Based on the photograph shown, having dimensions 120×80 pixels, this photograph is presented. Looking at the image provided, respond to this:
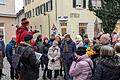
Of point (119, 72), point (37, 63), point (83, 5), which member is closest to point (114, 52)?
point (119, 72)

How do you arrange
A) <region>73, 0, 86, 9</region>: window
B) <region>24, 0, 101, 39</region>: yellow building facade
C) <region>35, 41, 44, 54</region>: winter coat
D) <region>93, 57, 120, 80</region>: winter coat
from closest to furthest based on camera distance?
<region>93, 57, 120, 80</region>: winter coat, <region>35, 41, 44, 54</region>: winter coat, <region>24, 0, 101, 39</region>: yellow building facade, <region>73, 0, 86, 9</region>: window

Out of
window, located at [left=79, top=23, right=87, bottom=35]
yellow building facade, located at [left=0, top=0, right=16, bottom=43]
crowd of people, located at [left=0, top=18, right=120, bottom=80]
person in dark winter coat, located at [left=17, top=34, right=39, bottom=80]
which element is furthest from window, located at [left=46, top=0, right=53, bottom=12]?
person in dark winter coat, located at [left=17, top=34, right=39, bottom=80]

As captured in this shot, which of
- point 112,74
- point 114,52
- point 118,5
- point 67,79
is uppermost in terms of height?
point 118,5

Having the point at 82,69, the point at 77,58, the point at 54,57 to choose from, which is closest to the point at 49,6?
the point at 54,57

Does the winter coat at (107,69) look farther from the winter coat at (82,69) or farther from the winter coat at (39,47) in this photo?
the winter coat at (39,47)

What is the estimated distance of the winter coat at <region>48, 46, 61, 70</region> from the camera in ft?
41.9

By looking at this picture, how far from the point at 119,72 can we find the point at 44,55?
7.28 m

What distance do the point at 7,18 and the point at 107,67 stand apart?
88.6 ft

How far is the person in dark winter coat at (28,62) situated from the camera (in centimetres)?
773

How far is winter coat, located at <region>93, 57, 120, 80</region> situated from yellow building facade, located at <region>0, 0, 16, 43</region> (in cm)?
2642

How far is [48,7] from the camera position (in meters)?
40.9

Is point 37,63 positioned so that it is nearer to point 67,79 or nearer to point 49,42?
point 67,79

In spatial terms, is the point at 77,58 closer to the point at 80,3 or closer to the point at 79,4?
the point at 79,4

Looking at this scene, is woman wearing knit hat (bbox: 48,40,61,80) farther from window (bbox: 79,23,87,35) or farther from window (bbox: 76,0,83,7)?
window (bbox: 76,0,83,7)
